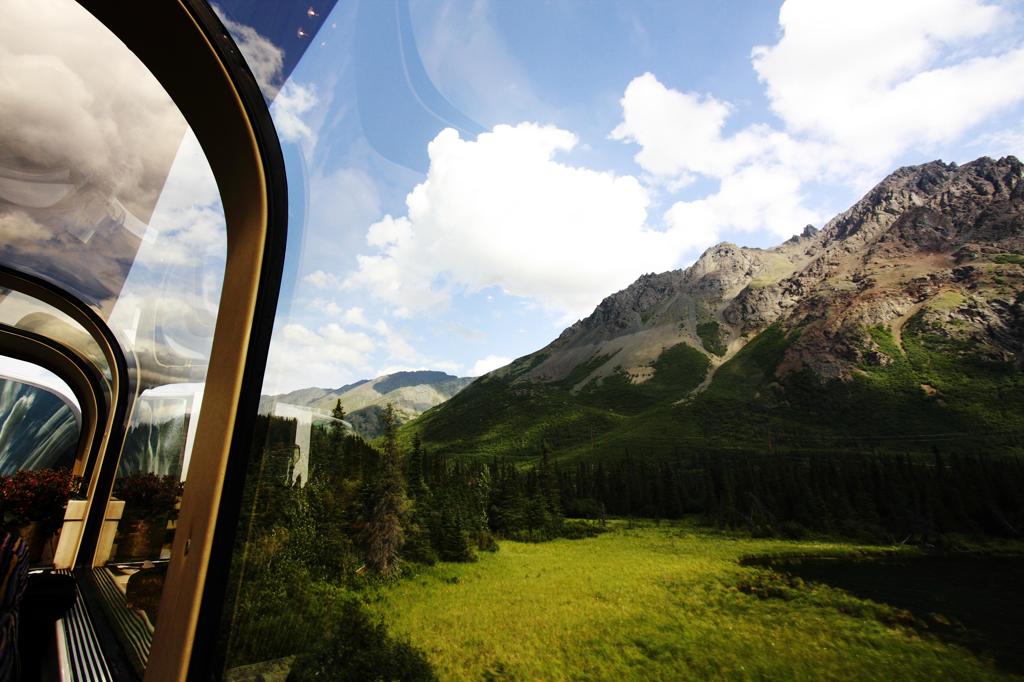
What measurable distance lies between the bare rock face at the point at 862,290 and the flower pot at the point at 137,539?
47920mm

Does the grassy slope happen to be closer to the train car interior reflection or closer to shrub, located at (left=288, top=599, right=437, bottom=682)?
shrub, located at (left=288, top=599, right=437, bottom=682)

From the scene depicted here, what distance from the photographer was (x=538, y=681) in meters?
4.27

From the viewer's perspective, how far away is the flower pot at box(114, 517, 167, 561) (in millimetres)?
8281

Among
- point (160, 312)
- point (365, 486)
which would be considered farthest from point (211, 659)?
point (160, 312)

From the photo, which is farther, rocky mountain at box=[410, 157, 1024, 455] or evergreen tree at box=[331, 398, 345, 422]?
rocky mountain at box=[410, 157, 1024, 455]

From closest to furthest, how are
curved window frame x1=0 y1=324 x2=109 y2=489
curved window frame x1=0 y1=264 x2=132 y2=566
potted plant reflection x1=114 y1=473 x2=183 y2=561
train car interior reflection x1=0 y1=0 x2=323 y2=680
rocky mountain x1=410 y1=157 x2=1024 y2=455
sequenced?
train car interior reflection x1=0 y1=0 x2=323 y2=680
curved window frame x1=0 y1=264 x2=132 y2=566
curved window frame x1=0 y1=324 x2=109 y2=489
potted plant reflection x1=114 y1=473 x2=183 y2=561
rocky mountain x1=410 y1=157 x2=1024 y2=455

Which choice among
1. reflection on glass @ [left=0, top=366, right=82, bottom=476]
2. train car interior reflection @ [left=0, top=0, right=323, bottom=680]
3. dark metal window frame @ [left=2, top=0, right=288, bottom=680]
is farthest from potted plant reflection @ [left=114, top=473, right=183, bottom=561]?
dark metal window frame @ [left=2, top=0, right=288, bottom=680]

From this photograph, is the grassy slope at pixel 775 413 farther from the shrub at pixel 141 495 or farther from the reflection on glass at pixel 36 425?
the reflection on glass at pixel 36 425

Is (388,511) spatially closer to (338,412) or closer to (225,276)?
(338,412)

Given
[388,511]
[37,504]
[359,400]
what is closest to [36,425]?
[37,504]

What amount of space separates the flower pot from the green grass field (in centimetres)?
617

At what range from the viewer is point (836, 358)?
53.5 metres

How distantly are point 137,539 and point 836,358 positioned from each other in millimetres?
68210

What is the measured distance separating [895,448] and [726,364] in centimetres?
3787
